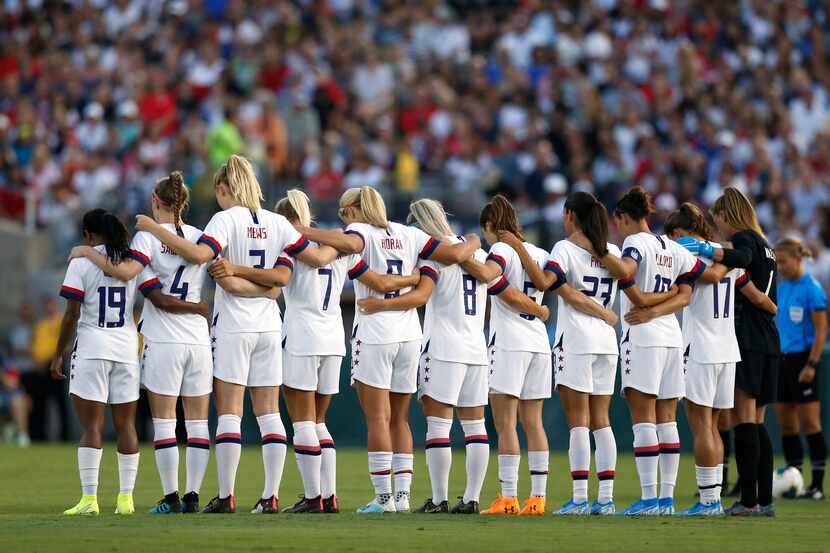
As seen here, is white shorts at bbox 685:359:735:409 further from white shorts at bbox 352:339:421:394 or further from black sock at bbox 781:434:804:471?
black sock at bbox 781:434:804:471

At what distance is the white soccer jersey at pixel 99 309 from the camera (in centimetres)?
1114

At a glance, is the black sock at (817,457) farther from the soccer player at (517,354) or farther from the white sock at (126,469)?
the white sock at (126,469)

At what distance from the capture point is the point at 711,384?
37.6ft

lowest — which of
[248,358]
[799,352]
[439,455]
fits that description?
[439,455]

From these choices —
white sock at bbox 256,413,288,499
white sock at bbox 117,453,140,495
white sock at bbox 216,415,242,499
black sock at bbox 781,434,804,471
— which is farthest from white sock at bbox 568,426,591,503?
black sock at bbox 781,434,804,471

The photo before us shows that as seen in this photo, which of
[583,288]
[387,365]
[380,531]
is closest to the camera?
[380,531]

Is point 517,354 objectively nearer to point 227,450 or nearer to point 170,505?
point 227,450

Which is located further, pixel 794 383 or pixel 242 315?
pixel 794 383

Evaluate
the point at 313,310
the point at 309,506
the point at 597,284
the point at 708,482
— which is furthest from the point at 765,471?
the point at 313,310

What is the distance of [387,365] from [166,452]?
172 cm

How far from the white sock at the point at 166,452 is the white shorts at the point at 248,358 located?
0.52 metres

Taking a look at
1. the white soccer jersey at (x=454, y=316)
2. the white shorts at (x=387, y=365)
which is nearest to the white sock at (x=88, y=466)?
the white shorts at (x=387, y=365)

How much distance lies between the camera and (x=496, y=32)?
90.6 ft

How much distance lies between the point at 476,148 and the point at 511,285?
12.6m
